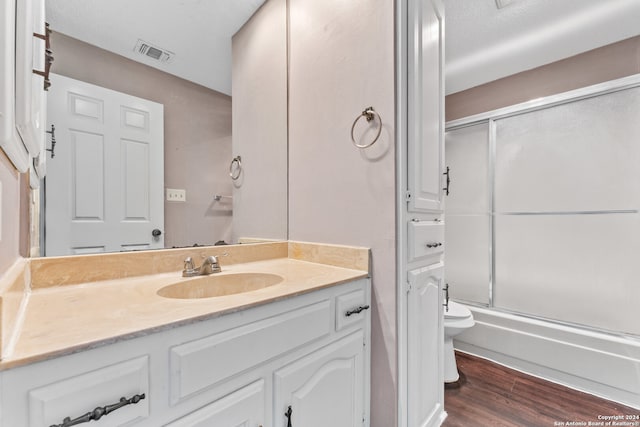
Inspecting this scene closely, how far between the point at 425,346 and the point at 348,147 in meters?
0.96

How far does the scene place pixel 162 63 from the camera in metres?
1.12

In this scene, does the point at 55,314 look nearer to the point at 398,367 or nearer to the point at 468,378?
the point at 398,367

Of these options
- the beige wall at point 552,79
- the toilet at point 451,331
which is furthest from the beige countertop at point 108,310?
the beige wall at point 552,79

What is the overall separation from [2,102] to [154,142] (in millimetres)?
728

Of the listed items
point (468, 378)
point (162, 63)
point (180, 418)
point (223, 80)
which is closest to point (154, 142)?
point (162, 63)

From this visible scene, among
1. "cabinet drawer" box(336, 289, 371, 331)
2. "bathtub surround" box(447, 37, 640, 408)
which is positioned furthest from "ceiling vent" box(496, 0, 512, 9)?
"cabinet drawer" box(336, 289, 371, 331)

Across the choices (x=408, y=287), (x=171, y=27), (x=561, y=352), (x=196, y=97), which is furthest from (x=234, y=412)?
(x=561, y=352)

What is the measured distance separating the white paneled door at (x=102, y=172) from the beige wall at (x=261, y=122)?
38 cm

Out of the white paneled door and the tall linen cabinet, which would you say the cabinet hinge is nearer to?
the tall linen cabinet

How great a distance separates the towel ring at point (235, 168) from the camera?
1378mm

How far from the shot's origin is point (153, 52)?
1102 millimetres

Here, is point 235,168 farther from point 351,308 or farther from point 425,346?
point 425,346

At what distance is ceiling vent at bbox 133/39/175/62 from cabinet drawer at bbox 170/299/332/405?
109 cm

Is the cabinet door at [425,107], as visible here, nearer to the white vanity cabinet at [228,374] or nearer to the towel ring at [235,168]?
the white vanity cabinet at [228,374]
